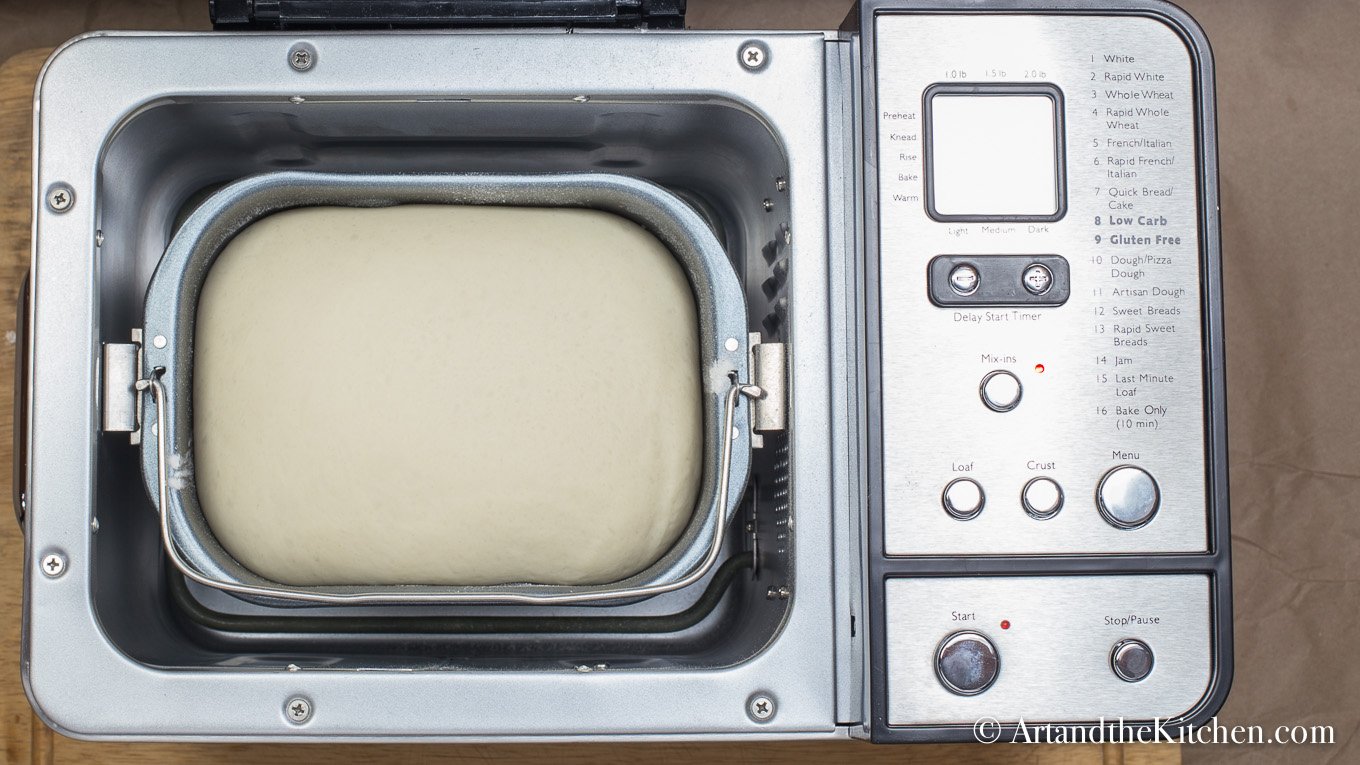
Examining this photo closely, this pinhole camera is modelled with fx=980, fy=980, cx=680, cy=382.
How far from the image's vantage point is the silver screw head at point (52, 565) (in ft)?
1.94

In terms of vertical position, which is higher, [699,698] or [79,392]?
[79,392]

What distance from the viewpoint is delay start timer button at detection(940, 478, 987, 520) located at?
24.0 inches

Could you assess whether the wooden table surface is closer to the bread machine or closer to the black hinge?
the bread machine

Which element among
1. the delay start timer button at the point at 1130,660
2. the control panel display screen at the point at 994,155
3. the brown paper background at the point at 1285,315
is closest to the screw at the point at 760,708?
the delay start timer button at the point at 1130,660

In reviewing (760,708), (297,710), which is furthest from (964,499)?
(297,710)

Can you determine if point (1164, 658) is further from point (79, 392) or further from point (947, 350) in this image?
point (79, 392)

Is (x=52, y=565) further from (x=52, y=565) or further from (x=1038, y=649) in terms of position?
(x=1038, y=649)

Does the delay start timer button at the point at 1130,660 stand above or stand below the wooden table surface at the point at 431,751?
above

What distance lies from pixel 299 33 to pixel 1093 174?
20.0 inches

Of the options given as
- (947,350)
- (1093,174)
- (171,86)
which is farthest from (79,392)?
(1093,174)

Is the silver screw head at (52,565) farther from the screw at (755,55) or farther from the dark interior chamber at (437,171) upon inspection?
the screw at (755,55)

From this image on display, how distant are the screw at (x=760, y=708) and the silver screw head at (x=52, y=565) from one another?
425 millimetres

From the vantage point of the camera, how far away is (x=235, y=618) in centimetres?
73

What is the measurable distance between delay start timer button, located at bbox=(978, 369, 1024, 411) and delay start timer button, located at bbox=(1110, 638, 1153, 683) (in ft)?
0.54
